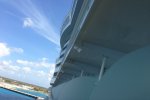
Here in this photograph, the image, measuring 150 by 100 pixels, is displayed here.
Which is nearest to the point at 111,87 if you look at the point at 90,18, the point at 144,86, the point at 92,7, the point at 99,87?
the point at 99,87

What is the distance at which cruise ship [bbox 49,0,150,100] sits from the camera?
18.2 feet

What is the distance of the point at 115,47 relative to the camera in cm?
1456

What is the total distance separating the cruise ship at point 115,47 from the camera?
5543 mm

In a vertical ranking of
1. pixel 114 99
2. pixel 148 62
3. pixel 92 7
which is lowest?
pixel 114 99

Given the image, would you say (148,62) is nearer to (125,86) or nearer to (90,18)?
(125,86)

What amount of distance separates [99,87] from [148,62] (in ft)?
7.46

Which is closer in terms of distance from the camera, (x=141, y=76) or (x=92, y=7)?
(x=141, y=76)

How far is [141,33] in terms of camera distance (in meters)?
11.8

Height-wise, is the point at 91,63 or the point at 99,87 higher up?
the point at 91,63

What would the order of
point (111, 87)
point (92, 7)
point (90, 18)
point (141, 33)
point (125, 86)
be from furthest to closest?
point (141, 33) → point (90, 18) → point (92, 7) → point (111, 87) → point (125, 86)

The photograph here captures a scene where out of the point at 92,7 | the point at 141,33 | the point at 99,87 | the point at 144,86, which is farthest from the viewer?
the point at 141,33

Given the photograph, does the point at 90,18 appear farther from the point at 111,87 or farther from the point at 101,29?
the point at 111,87

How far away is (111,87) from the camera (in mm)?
6516

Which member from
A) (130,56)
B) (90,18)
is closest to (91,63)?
(90,18)
